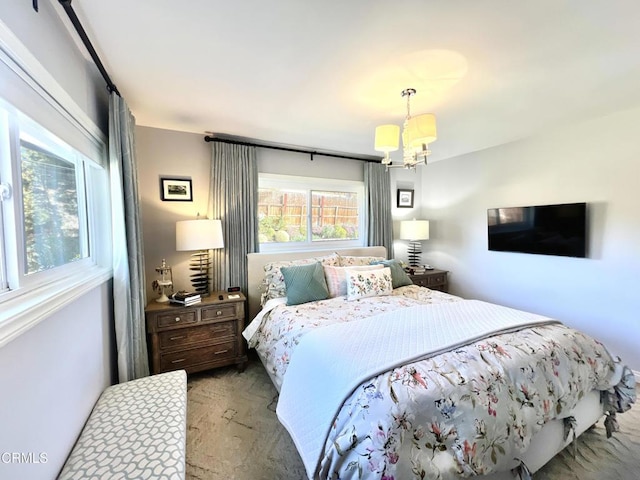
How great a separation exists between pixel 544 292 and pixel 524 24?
2.78 metres

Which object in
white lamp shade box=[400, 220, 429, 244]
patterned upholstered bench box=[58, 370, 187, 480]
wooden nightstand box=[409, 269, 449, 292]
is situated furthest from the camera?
white lamp shade box=[400, 220, 429, 244]

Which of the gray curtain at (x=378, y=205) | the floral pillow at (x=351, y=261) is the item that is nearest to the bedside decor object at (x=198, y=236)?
the floral pillow at (x=351, y=261)

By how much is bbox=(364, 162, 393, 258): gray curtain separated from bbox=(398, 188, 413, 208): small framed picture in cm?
28

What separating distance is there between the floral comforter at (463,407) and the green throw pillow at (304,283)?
1326 millimetres

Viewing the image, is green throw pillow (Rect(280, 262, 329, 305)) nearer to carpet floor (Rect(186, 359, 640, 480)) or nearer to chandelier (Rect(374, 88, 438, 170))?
carpet floor (Rect(186, 359, 640, 480))

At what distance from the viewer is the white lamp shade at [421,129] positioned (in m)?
1.86

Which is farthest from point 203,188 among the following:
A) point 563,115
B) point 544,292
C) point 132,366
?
point 544,292

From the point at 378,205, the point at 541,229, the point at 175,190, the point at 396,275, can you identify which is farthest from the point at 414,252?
the point at 175,190

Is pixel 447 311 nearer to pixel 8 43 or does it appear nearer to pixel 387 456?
pixel 387 456

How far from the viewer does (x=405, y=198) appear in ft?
14.0

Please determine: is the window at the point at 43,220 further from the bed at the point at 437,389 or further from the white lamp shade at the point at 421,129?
the white lamp shade at the point at 421,129

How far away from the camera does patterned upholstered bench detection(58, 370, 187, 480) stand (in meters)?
1.13

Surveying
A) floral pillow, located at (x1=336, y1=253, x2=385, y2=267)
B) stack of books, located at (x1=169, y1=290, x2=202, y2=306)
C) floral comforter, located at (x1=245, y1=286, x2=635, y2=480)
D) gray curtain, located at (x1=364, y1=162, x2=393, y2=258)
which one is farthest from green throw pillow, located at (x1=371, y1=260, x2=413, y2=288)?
stack of books, located at (x1=169, y1=290, x2=202, y2=306)

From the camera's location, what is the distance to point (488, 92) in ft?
6.70
